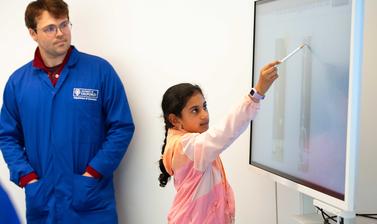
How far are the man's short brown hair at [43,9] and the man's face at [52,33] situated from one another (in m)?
0.02

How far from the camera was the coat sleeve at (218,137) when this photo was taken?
1.36 m

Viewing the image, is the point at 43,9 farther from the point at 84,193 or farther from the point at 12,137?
the point at 84,193

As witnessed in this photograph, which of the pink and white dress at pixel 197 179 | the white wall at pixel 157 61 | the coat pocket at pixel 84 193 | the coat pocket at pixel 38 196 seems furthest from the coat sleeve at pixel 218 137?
the coat pocket at pixel 38 196

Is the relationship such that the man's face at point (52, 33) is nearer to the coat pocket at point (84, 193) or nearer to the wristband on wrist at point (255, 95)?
the coat pocket at point (84, 193)

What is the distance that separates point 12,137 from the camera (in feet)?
7.51

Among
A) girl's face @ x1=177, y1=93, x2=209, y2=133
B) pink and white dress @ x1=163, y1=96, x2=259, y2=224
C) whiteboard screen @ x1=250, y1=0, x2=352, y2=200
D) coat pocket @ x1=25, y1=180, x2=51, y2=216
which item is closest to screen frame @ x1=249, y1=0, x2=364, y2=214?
whiteboard screen @ x1=250, y1=0, x2=352, y2=200

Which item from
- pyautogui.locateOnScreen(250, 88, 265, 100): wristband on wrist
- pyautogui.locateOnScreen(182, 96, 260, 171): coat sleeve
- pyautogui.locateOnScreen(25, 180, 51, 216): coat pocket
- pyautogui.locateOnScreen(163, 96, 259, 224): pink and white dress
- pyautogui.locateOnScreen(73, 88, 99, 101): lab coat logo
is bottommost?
pyautogui.locateOnScreen(25, 180, 51, 216): coat pocket

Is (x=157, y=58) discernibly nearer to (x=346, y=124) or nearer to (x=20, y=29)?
(x=20, y=29)

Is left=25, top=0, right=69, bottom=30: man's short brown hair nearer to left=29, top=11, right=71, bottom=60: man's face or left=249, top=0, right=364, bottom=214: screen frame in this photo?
left=29, top=11, right=71, bottom=60: man's face

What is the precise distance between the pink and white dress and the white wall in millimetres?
615

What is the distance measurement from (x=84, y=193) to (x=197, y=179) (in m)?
0.84

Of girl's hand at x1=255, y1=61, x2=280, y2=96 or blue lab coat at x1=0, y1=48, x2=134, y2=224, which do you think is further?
blue lab coat at x1=0, y1=48, x2=134, y2=224

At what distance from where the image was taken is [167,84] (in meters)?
2.33

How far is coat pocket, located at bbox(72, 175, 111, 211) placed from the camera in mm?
2166
